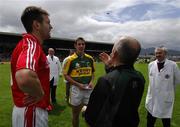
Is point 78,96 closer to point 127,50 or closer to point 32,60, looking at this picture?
point 32,60

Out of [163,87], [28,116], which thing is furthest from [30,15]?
[163,87]

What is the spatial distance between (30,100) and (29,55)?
1.86 feet

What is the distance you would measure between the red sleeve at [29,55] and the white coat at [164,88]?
18.9ft

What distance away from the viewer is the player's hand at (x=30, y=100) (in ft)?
14.5

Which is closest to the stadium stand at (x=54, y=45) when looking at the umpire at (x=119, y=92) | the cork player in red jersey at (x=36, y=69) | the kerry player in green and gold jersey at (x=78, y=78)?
the kerry player in green and gold jersey at (x=78, y=78)

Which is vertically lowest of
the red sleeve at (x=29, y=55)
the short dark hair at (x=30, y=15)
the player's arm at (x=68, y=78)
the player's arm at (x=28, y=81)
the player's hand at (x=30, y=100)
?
the player's arm at (x=68, y=78)

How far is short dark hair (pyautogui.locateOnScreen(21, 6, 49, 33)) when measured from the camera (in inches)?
182

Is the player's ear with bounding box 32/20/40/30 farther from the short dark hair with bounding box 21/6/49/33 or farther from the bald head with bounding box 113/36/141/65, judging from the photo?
the bald head with bounding box 113/36/141/65

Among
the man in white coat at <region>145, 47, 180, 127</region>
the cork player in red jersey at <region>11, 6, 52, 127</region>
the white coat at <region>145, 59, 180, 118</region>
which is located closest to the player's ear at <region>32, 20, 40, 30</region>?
the cork player in red jersey at <region>11, 6, 52, 127</region>

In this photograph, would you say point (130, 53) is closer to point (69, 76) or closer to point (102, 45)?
point (69, 76)

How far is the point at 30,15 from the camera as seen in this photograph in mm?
4641

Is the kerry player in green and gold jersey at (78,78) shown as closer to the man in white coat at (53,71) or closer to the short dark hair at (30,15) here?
the short dark hair at (30,15)

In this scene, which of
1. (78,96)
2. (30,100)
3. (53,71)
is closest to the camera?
(30,100)

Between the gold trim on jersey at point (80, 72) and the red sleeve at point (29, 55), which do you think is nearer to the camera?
the red sleeve at point (29, 55)
